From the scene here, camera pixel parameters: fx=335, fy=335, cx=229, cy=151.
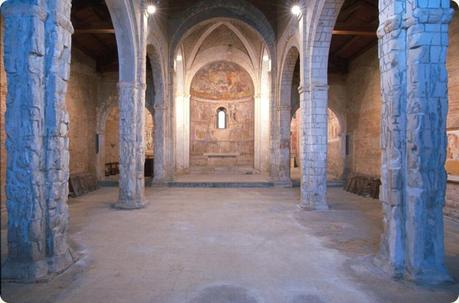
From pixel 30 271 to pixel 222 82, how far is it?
69.8 feet

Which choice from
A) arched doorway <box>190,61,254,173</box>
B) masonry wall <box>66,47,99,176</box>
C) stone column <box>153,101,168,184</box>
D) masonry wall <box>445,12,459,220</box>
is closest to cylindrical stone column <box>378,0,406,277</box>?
masonry wall <box>445,12,459,220</box>

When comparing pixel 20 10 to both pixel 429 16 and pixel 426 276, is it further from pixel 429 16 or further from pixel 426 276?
pixel 426 276

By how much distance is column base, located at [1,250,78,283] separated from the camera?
14.4ft

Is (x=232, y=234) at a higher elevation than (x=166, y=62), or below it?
below

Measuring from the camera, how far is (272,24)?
1527 centimetres

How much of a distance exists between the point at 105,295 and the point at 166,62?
1299cm

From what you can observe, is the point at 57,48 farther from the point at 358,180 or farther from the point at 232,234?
the point at 358,180

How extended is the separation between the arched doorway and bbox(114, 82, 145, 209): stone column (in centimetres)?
1418

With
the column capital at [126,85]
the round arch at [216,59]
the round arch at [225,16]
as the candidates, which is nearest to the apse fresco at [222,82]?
the round arch at [216,59]

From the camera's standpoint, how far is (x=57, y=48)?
4891mm

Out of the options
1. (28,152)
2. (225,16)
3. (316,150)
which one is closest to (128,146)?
(28,152)

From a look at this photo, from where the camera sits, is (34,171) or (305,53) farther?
(305,53)

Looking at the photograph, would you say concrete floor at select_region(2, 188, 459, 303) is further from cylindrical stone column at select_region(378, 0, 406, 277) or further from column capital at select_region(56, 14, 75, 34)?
column capital at select_region(56, 14, 75, 34)

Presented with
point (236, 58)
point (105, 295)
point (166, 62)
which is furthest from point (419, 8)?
point (236, 58)
